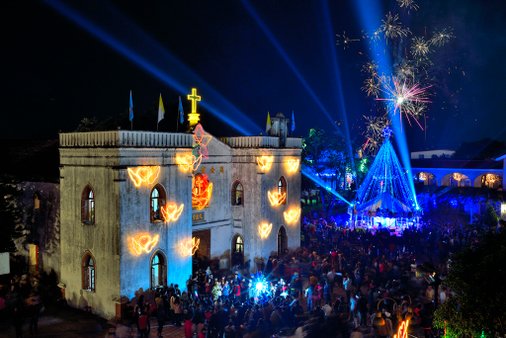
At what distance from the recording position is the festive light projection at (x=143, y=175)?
1759 centimetres

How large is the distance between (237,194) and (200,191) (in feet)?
9.94

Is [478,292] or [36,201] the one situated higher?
[36,201]

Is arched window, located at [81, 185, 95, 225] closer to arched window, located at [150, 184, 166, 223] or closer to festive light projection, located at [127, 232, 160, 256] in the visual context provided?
festive light projection, located at [127, 232, 160, 256]

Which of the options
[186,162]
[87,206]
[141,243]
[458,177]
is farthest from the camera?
[458,177]

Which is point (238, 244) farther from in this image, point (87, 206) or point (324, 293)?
point (87, 206)

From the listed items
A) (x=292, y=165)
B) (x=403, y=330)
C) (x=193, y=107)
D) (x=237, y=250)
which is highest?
(x=193, y=107)

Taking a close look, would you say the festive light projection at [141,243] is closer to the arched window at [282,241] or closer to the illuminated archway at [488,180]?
the arched window at [282,241]

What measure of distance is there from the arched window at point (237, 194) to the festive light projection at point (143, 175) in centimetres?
666

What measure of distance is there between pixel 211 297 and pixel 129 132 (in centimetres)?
706

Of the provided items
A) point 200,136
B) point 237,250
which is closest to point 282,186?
point 237,250

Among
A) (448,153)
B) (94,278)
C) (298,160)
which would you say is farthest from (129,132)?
(448,153)

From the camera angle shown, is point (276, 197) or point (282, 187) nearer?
point (276, 197)

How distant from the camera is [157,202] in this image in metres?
19.0

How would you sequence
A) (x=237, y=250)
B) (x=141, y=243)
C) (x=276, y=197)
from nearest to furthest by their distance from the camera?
1. (x=141, y=243)
2. (x=237, y=250)
3. (x=276, y=197)
